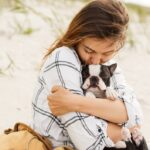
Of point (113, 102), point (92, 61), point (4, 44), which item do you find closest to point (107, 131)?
point (113, 102)

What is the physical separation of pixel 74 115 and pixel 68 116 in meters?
0.03

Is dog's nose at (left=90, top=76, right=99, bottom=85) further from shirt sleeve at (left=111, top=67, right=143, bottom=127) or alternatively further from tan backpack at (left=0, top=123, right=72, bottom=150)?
tan backpack at (left=0, top=123, right=72, bottom=150)

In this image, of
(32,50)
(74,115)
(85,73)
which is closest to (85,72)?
(85,73)

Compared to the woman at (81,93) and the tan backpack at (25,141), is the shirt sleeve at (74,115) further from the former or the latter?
the tan backpack at (25,141)

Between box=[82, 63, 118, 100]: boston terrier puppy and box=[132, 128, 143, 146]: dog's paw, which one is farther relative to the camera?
box=[132, 128, 143, 146]: dog's paw

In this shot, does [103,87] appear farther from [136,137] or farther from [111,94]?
[136,137]

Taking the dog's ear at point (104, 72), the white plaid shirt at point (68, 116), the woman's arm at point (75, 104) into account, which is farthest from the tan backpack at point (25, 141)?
the dog's ear at point (104, 72)

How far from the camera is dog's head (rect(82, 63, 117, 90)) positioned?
10.5 feet

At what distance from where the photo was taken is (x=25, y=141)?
3258mm

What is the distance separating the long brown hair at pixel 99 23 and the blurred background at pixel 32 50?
1196mm

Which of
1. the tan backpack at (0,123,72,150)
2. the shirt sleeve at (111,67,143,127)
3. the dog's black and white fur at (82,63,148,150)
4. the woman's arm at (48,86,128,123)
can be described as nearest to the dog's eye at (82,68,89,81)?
the dog's black and white fur at (82,63,148,150)

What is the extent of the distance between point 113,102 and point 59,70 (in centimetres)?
32

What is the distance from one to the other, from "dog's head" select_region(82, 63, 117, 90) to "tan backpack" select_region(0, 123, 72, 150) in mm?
344

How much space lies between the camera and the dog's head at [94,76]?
3.19m
